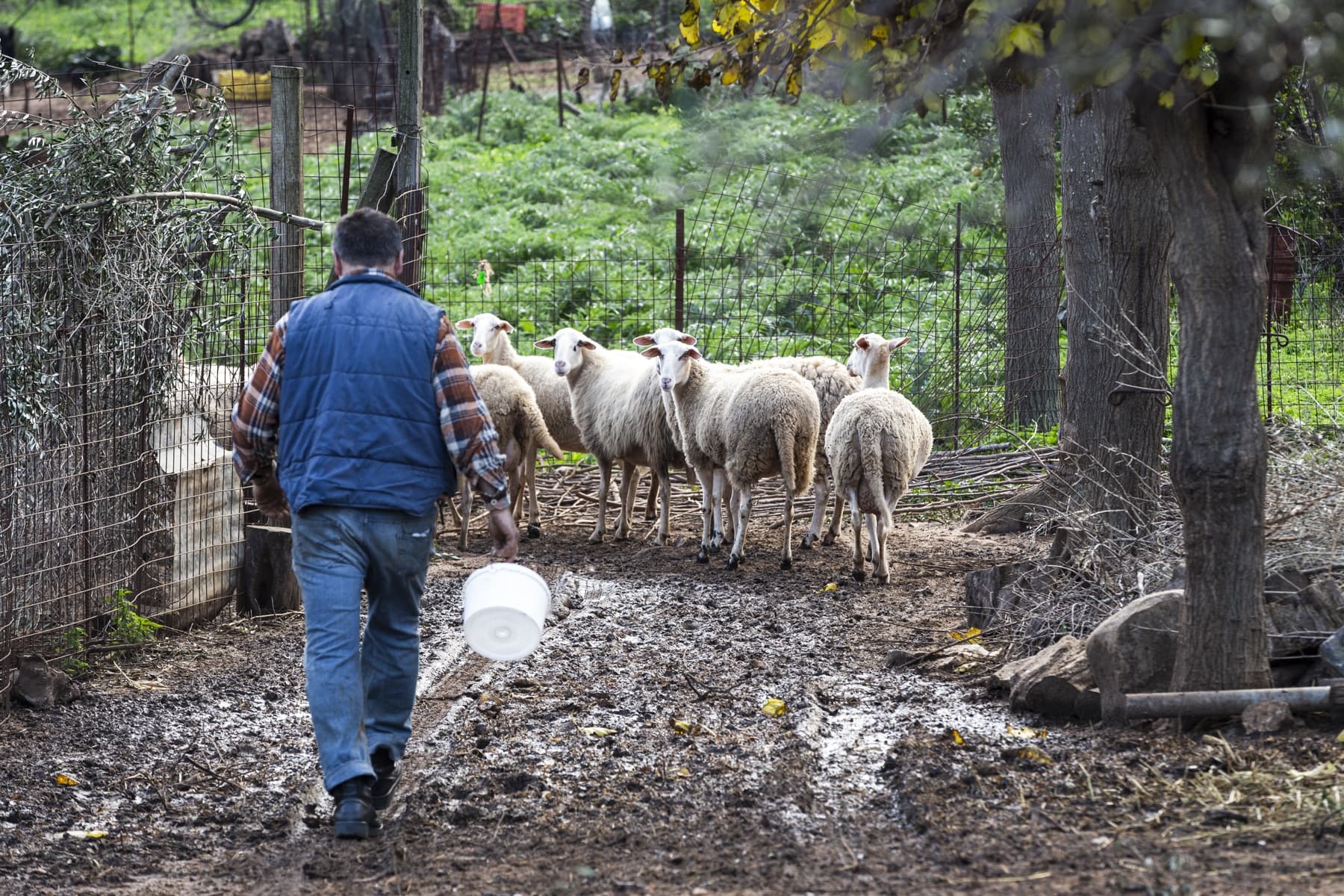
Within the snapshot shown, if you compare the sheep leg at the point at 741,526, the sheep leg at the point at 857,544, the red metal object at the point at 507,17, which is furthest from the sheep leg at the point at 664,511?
the red metal object at the point at 507,17

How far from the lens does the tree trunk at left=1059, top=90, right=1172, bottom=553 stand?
258 inches

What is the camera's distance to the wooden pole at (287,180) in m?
8.05

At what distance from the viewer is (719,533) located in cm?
1028

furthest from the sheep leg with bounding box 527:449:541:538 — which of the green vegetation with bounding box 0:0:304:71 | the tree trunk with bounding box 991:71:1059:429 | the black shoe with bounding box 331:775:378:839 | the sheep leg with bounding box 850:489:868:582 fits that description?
the green vegetation with bounding box 0:0:304:71

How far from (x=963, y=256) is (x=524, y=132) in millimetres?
14633

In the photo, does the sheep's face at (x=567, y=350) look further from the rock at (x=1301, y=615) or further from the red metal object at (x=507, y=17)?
the red metal object at (x=507, y=17)

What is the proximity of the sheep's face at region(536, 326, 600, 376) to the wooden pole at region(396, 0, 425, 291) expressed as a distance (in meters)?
1.78

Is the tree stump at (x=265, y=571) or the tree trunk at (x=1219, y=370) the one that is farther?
the tree stump at (x=265, y=571)

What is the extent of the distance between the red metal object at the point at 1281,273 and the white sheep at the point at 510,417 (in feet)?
18.7

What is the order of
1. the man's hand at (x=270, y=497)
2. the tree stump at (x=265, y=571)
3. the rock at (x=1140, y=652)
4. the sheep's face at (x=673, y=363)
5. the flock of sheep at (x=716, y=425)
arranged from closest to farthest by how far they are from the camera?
the man's hand at (x=270, y=497), the rock at (x=1140, y=652), the tree stump at (x=265, y=571), the flock of sheep at (x=716, y=425), the sheep's face at (x=673, y=363)

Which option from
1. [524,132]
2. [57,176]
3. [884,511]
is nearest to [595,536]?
[884,511]

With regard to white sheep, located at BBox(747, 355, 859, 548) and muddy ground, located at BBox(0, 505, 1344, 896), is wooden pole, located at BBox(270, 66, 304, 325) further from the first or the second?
white sheep, located at BBox(747, 355, 859, 548)

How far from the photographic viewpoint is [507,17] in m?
34.8

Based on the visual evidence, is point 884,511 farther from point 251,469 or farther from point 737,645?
point 251,469
